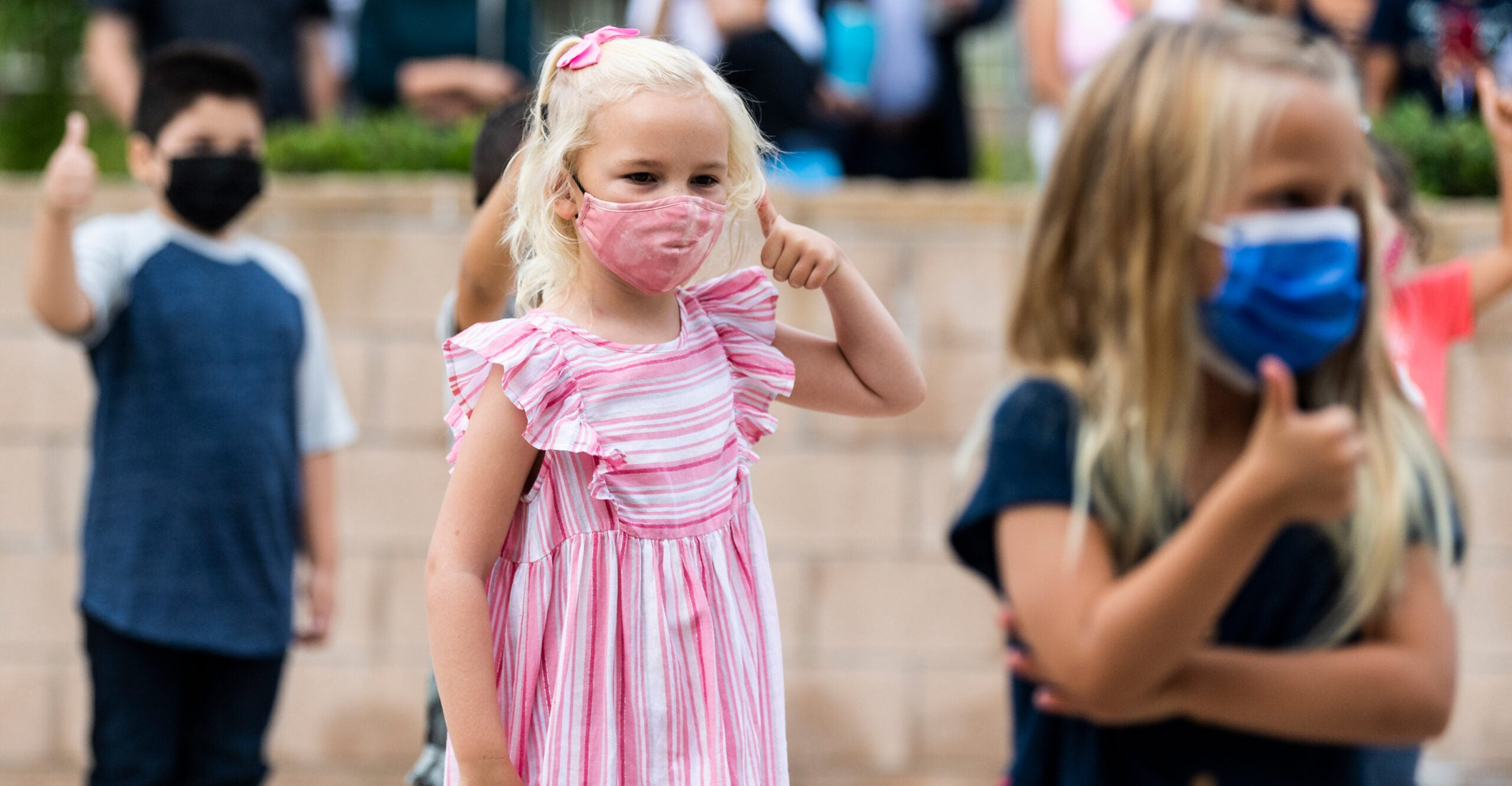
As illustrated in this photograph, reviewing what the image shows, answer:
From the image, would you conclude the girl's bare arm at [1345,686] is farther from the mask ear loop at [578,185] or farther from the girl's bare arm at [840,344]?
the mask ear loop at [578,185]

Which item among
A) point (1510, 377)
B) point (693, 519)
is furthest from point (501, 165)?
point (1510, 377)

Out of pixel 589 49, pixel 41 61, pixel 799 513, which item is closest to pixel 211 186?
pixel 589 49

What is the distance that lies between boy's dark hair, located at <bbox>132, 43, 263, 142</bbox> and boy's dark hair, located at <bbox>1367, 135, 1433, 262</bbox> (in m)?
2.43

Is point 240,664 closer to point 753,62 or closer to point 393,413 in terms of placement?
point 393,413

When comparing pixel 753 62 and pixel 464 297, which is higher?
pixel 753 62

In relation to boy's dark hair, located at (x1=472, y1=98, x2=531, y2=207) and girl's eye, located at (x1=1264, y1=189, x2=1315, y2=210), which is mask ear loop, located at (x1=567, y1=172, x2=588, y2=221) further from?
girl's eye, located at (x1=1264, y1=189, x2=1315, y2=210)

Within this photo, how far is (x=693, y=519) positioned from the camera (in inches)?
83.0

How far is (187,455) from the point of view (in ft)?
11.9

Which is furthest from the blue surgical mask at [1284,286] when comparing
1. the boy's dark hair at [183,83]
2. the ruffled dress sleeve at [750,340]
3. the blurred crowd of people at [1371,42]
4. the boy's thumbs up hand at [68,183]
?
the blurred crowd of people at [1371,42]

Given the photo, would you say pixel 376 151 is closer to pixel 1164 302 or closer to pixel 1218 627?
pixel 1164 302

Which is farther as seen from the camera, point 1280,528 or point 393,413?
point 393,413

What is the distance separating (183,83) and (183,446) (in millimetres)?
820

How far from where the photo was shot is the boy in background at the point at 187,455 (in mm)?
3559

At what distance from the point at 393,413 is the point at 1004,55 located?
153 inches
